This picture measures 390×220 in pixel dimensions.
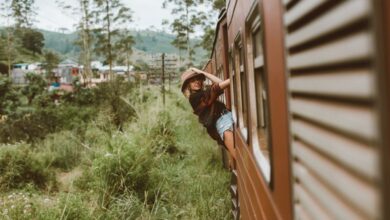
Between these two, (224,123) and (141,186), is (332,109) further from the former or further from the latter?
(141,186)

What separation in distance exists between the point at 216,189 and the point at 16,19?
34.5 metres

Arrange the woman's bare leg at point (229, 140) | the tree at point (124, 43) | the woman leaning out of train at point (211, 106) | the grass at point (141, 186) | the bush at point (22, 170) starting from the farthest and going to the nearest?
the tree at point (124, 43) → the bush at point (22, 170) → the grass at point (141, 186) → the woman leaning out of train at point (211, 106) → the woman's bare leg at point (229, 140)

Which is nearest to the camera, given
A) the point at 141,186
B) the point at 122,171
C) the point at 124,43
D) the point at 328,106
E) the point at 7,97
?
the point at 328,106

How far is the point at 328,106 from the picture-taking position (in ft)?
3.10

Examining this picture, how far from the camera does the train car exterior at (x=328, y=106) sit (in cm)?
66

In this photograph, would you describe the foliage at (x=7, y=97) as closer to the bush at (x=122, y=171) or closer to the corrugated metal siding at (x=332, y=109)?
the bush at (x=122, y=171)

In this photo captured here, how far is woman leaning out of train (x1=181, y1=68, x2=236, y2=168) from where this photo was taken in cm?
541

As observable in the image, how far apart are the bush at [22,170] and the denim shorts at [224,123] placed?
18.4 feet

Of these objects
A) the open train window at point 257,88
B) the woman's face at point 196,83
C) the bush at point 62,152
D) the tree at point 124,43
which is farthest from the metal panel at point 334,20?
the tree at point 124,43

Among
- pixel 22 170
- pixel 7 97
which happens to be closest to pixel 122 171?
pixel 22 170

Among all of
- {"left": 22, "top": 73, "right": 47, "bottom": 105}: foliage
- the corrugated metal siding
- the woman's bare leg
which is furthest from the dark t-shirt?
{"left": 22, "top": 73, "right": 47, "bottom": 105}: foliage

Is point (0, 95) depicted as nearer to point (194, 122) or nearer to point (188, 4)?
point (194, 122)

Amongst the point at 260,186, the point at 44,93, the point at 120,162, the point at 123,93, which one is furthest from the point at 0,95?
the point at 260,186

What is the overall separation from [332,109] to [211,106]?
15.5 feet
